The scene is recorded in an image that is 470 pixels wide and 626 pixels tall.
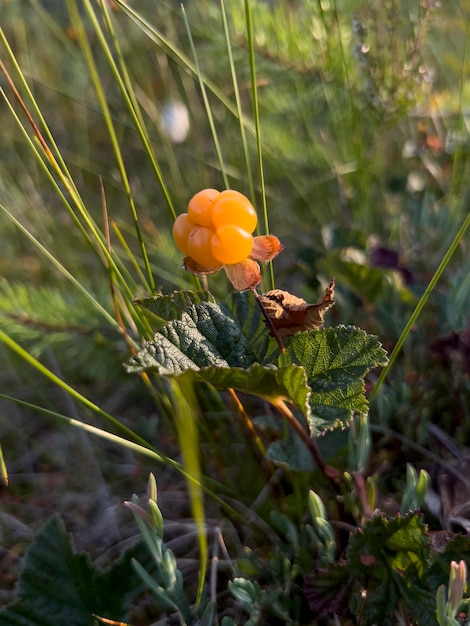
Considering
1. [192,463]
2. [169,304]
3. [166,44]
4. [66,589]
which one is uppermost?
[166,44]

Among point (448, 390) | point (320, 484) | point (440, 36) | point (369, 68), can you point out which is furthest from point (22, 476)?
point (440, 36)

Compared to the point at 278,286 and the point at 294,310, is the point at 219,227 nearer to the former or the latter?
the point at 294,310

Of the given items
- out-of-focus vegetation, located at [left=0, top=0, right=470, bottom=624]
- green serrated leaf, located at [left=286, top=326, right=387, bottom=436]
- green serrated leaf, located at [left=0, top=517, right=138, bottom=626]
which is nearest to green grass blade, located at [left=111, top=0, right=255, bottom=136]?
out-of-focus vegetation, located at [left=0, top=0, right=470, bottom=624]

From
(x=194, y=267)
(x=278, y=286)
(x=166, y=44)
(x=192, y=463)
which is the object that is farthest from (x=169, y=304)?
(x=278, y=286)

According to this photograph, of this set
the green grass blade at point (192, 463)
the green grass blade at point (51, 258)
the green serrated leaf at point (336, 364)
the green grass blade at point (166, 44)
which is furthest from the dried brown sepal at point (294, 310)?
the green grass blade at point (166, 44)

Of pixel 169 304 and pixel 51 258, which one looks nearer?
pixel 169 304

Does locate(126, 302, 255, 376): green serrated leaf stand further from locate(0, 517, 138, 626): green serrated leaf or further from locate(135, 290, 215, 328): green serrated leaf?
locate(0, 517, 138, 626): green serrated leaf

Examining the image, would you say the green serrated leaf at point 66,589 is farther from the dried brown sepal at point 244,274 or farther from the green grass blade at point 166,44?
the green grass blade at point 166,44
